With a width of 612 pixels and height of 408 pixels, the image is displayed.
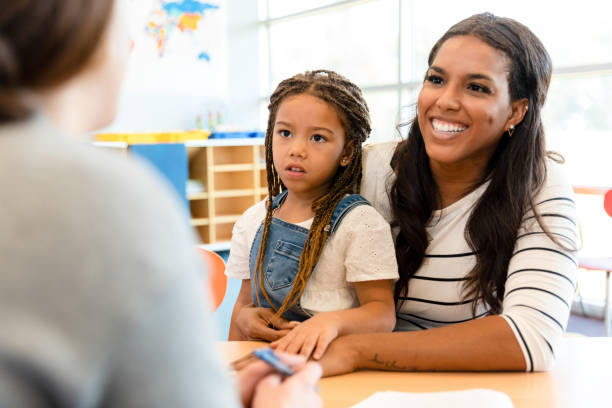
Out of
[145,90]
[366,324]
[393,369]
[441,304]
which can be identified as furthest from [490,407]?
[145,90]

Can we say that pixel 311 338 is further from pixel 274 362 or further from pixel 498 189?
pixel 498 189

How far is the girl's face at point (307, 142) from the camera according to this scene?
1.43 metres

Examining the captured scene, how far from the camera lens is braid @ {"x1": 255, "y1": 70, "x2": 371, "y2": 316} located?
138cm

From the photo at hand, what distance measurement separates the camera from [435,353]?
109cm

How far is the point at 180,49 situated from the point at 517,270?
5964 mm

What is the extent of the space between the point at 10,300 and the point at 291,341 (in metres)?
0.85

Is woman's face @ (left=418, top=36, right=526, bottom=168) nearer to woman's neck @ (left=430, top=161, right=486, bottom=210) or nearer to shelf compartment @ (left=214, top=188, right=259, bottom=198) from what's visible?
woman's neck @ (left=430, top=161, right=486, bottom=210)

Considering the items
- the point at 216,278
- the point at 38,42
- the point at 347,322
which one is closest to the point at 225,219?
the point at 216,278

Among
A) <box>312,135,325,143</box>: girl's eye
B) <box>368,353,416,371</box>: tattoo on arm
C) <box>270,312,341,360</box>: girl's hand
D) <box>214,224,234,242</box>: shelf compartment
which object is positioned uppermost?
<box>312,135,325,143</box>: girl's eye

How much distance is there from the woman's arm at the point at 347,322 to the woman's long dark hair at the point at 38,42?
816 mm

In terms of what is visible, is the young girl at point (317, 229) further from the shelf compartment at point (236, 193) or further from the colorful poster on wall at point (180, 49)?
the colorful poster on wall at point (180, 49)

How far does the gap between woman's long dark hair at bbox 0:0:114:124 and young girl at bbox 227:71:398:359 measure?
0.97 metres

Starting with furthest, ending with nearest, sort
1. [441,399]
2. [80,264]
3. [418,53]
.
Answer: [418,53], [441,399], [80,264]

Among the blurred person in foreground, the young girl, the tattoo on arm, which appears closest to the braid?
the young girl
